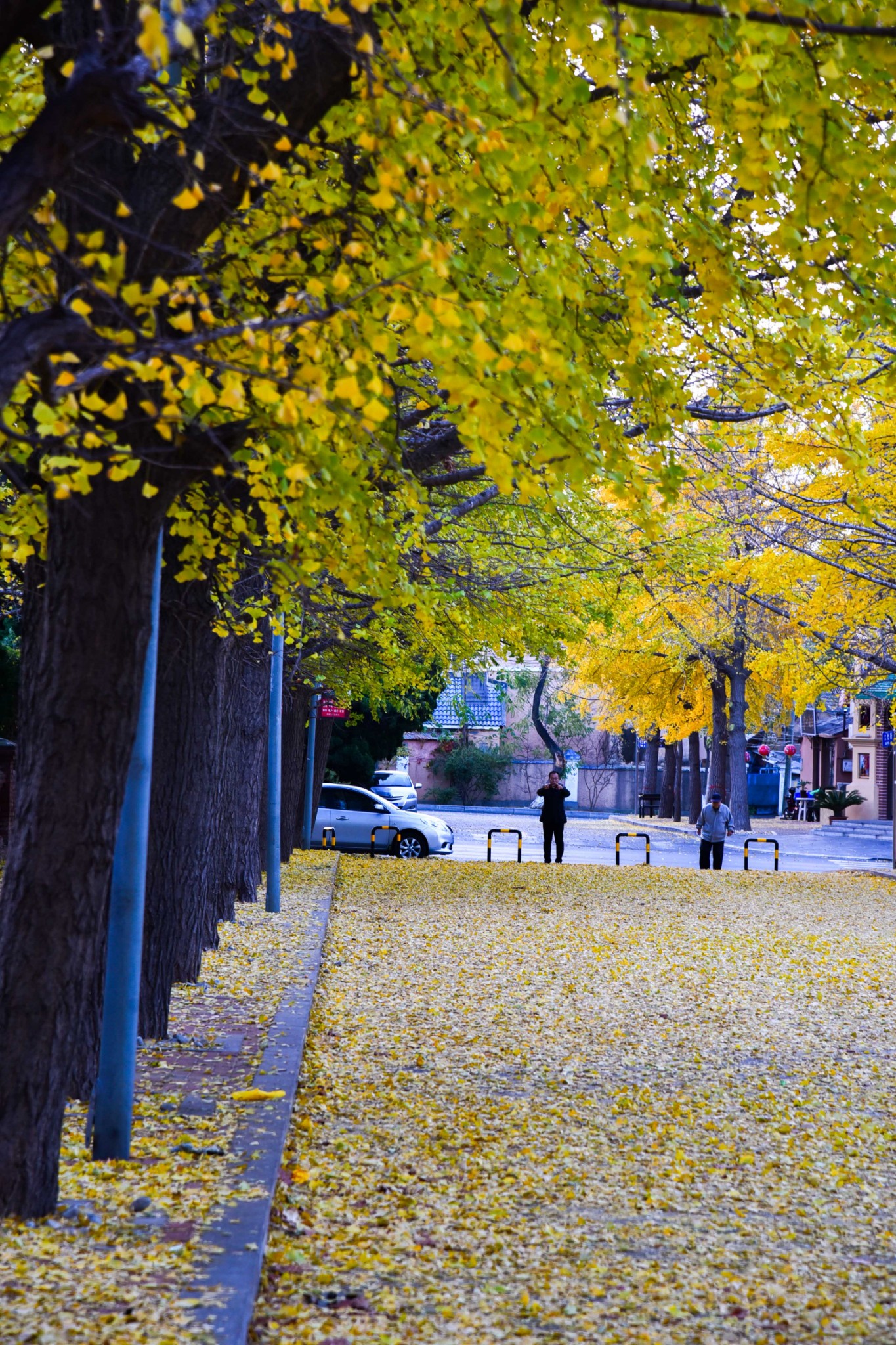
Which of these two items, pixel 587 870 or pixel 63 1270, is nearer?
pixel 63 1270

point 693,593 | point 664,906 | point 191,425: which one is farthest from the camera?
point 693,593

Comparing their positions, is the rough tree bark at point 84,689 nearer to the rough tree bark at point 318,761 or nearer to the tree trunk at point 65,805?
the tree trunk at point 65,805

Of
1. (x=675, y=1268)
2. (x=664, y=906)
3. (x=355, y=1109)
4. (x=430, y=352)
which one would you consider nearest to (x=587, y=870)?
(x=664, y=906)

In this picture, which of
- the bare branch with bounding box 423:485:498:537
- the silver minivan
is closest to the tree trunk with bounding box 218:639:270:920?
the bare branch with bounding box 423:485:498:537

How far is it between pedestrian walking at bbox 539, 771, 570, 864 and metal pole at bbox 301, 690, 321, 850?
4.41 meters

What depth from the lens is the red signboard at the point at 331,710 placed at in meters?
24.9

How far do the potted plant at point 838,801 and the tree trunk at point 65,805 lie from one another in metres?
49.9

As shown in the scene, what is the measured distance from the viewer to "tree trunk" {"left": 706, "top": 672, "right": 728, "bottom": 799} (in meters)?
40.6

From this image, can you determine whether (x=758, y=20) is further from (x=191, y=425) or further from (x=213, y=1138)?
(x=213, y=1138)

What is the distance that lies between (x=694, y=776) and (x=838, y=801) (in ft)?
27.8

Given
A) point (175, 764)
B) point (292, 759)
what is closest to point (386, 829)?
point (292, 759)

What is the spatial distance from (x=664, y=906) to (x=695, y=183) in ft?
46.6

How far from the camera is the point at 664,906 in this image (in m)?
19.6

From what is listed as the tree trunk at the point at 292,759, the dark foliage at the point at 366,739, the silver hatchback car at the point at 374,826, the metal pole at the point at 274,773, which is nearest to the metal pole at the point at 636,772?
the dark foliage at the point at 366,739
